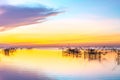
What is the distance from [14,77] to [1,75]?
199 cm

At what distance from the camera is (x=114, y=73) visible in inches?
1129

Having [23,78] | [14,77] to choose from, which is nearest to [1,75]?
[14,77]

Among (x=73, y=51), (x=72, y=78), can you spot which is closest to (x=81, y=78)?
(x=72, y=78)

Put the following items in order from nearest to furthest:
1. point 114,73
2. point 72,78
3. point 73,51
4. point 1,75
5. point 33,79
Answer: point 33,79, point 72,78, point 1,75, point 114,73, point 73,51

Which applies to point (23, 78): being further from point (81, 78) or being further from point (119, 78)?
point (119, 78)

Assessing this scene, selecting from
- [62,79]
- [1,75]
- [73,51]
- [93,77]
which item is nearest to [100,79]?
[93,77]

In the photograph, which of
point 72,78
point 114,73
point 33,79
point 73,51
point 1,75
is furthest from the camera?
point 73,51

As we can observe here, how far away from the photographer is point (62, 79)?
2398cm

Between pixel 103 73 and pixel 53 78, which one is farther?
pixel 103 73

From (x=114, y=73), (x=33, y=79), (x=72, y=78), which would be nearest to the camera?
(x=33, y=79)

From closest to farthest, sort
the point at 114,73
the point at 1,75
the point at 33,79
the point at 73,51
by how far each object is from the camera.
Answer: the point at 33,79 → the point at 1,75 → the point at 114,73 → the point at 73,51

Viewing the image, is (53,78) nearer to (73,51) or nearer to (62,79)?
(62,79)

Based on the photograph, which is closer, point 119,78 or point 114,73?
point 119,78

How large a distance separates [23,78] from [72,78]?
391cm
